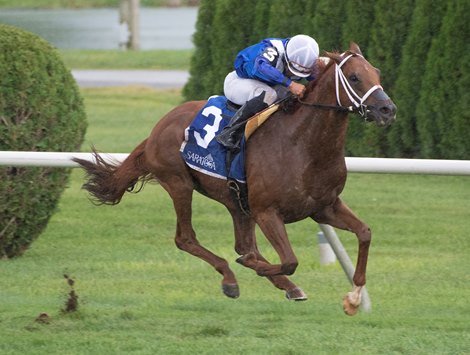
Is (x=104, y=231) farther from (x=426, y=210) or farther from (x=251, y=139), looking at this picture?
(x=251, y=139)

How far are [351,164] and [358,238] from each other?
2.00 ft

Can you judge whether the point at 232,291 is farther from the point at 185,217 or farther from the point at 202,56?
the point at 202,56

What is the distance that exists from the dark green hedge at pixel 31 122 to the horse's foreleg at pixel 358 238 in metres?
3.09

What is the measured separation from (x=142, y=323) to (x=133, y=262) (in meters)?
2.42

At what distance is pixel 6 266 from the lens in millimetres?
9328

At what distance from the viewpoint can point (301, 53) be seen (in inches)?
250

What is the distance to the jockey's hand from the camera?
6383mm

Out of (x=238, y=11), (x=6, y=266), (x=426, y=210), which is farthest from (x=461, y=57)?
(x=6, y=266)

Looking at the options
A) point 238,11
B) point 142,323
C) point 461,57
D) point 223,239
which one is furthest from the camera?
point 238,11

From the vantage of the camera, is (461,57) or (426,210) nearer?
(426,210)

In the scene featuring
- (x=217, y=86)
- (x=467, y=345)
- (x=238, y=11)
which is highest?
(x=467, y=345)

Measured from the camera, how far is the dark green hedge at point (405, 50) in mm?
12336

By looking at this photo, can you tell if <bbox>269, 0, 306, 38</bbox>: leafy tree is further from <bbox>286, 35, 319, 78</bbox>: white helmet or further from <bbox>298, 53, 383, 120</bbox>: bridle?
<bbox>298, 53, 383, 120</bbox>: bridle

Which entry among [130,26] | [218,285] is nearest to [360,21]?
[218,285]
